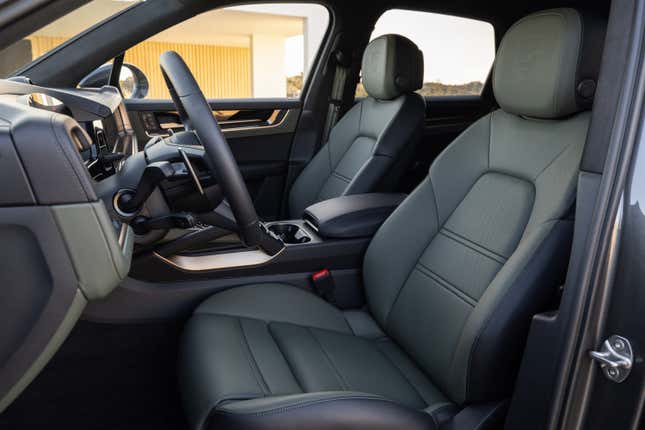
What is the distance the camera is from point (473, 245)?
1.38m

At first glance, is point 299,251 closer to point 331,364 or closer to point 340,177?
point 331,364

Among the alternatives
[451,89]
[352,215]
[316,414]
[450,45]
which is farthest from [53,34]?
[450,45]

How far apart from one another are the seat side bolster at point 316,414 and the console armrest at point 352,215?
82 centimetres

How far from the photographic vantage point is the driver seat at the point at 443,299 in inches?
44.3

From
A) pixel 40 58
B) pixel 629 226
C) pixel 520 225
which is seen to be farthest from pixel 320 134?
A: pixel 629 226

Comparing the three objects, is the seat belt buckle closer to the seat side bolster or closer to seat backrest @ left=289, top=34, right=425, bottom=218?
seat backrest @ left=289, top=34, right=425, bottom=218

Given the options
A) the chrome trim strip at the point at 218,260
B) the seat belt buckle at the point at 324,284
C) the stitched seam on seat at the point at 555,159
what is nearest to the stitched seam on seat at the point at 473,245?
the stitched seam on seat at the point at 555,159

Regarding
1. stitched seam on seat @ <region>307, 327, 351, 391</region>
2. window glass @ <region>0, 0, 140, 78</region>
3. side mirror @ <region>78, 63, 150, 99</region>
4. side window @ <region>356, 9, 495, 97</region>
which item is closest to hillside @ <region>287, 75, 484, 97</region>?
side window @ <region>356, 9, 495, 97</region>

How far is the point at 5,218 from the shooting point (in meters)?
0.91

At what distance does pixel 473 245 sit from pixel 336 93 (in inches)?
65.5

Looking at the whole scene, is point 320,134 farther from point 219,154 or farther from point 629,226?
point 629,226

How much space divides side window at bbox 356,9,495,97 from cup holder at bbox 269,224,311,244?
1.02 meters

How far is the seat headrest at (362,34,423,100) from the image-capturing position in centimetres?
221

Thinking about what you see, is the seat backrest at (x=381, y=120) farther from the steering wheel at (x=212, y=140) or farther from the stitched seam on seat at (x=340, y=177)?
the steering wheel at (x=212, y=140)
